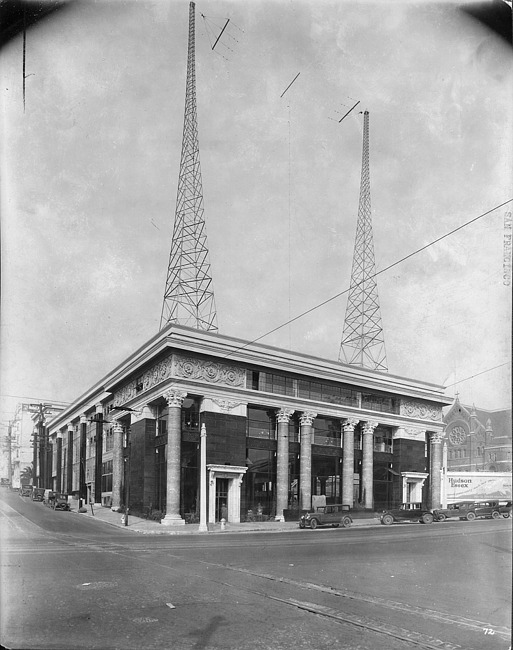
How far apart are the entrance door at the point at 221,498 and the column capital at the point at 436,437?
1331 cm

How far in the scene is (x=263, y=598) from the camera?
10656 millimetres

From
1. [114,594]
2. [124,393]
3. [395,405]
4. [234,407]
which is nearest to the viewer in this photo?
[114,594]

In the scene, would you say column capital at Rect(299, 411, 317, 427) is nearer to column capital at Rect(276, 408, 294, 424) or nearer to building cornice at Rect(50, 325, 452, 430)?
column capital at Rect(276, 408, 294, 424)

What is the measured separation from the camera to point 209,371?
38.2 metres

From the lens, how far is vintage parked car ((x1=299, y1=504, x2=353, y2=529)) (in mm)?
33875

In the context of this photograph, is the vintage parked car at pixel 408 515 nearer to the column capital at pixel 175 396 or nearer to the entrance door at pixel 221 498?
the entrance door at pixel 221 498

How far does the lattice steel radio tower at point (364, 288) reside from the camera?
12.0 metres

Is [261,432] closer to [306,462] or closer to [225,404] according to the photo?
[225,404]

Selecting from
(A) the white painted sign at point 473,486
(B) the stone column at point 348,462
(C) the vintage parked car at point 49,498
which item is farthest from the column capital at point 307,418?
(C) the vintage parked car at point 49,498

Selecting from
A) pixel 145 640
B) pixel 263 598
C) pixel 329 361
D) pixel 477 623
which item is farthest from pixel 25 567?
pixel 329 361

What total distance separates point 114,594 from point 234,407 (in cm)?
2860

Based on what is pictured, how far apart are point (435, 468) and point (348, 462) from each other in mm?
6946

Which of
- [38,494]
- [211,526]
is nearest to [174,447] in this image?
[211,526]

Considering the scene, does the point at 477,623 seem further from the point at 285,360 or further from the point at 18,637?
the point at 285,360
